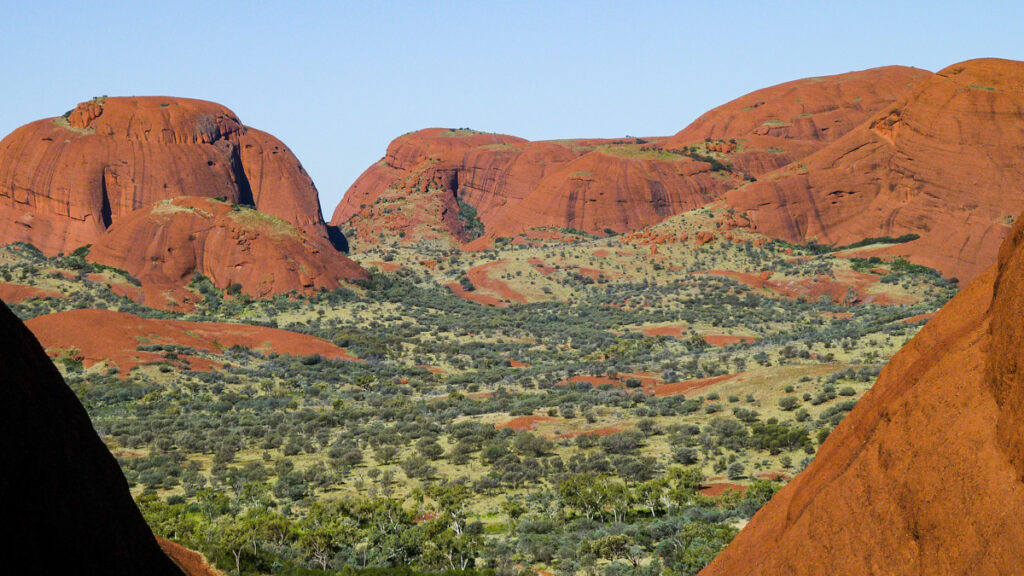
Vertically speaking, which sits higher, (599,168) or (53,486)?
(599,168)

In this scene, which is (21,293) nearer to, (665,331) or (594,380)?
(594,380)

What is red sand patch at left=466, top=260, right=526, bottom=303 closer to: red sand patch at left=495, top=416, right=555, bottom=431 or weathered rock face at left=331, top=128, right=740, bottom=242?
weathered rock face at left=331, top=128, right=740, bottom=242

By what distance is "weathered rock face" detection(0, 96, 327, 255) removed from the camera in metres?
101

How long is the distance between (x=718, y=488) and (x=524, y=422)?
13.4 meters

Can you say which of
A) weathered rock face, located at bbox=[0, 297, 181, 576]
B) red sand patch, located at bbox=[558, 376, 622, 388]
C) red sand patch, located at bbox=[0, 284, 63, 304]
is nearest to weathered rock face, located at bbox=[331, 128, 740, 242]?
red sand patch, located at bbox=[0, 284, 63, 304]

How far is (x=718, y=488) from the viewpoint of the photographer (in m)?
24.7

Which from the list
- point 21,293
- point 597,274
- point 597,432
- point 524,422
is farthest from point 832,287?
point 21,293

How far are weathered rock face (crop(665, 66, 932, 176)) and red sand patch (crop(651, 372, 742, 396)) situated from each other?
81.6 m

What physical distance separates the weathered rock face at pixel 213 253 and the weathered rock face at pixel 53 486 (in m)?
71.6

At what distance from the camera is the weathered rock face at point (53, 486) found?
685 centimetres

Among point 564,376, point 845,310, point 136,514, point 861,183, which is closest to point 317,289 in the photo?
point 564,376

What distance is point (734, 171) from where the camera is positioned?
118 m

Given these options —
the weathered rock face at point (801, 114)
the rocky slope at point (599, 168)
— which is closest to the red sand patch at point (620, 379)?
the rocky slope at point (599, 168)

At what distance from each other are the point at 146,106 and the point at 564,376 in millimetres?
80248
